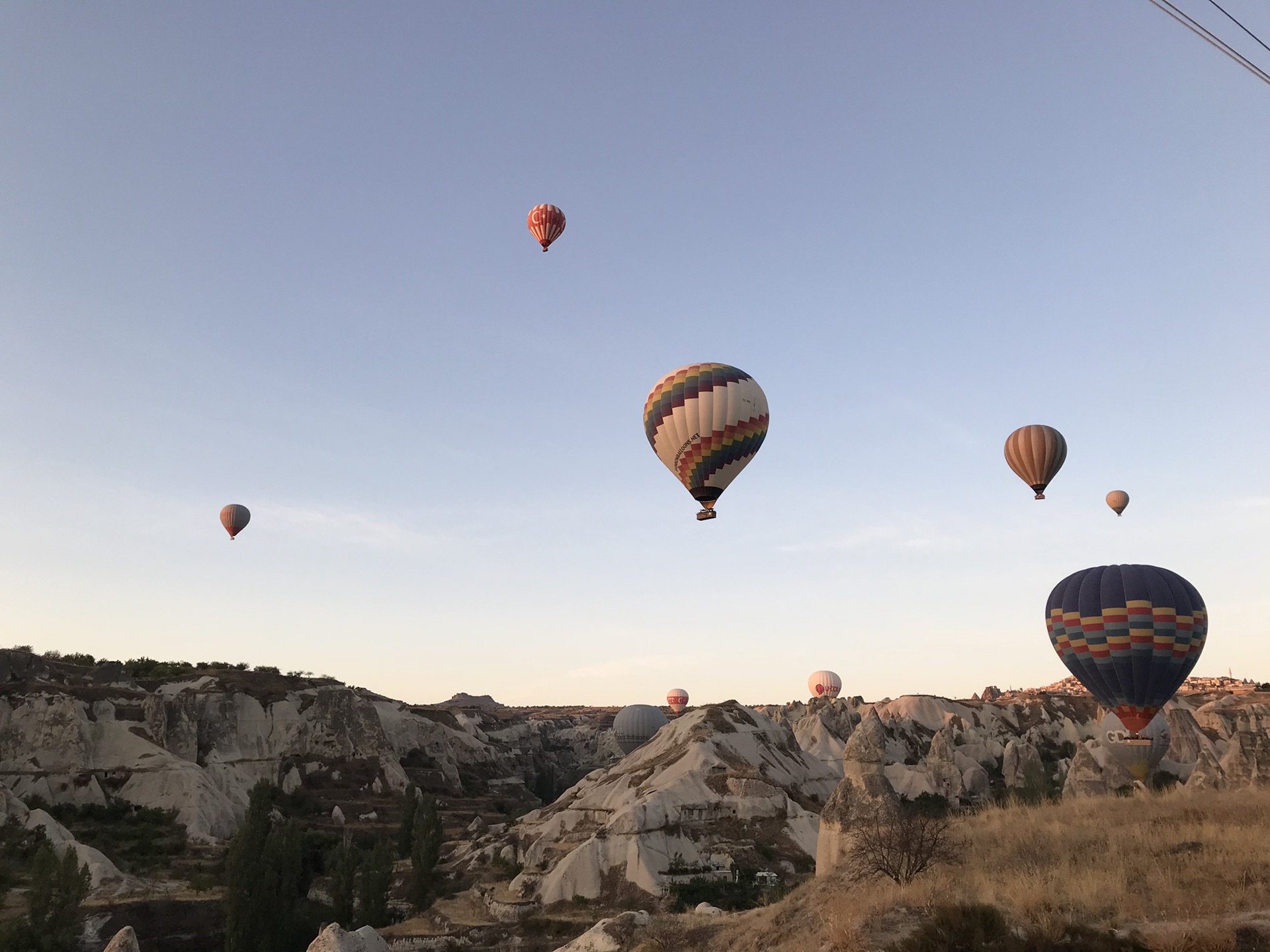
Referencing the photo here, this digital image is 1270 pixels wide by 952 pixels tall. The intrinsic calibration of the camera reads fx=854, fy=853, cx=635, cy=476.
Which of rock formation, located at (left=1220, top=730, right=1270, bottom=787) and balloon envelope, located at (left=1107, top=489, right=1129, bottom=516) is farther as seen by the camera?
balloon envelope, located at (left=1107, top=489, right=1129, bottom=516)

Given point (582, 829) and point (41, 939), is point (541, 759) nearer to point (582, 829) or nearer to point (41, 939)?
point (582, 829)

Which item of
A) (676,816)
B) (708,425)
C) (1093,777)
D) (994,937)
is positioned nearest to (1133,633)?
(708,425)

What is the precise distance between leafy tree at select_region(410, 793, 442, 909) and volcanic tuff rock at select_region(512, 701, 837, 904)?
5.42 metres

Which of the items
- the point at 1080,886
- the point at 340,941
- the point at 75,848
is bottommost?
the point at 75,848

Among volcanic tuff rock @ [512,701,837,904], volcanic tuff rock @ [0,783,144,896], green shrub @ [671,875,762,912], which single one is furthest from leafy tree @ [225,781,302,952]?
green shrub @ [671,875,762,912]

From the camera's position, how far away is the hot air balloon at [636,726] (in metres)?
89.4

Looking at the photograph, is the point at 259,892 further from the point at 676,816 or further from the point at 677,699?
the point at 677,699

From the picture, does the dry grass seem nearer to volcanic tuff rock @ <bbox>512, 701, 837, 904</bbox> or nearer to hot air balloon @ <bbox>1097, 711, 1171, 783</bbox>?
hot air balloon @ <bbox>1097, 711, 1171, 783</bbox>

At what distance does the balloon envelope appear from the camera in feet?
229

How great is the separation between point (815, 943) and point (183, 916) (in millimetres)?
40511

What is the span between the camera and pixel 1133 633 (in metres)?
36.6

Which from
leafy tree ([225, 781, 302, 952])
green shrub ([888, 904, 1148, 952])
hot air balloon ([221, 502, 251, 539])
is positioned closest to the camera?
green shrub ([888, 904, 1148, 952])

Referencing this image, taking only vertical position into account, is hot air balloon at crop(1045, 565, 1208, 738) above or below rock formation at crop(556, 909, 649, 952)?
above

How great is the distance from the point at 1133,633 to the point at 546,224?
33396 millimetres
